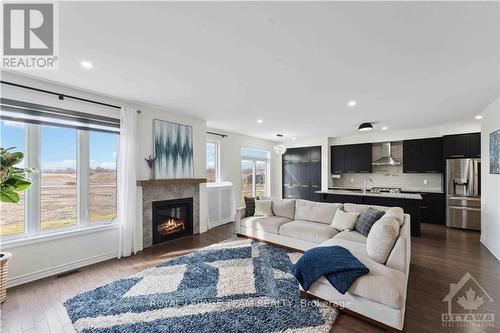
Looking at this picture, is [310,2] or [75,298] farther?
[75,298]

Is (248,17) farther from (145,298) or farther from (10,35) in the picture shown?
(145,298)

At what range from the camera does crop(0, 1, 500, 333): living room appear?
1.78 meters

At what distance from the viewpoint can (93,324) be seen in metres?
1.93

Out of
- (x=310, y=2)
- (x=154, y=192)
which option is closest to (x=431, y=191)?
(x=310, y=2)

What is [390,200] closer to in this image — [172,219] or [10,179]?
[172,219]

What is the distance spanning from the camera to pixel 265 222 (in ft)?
13.5

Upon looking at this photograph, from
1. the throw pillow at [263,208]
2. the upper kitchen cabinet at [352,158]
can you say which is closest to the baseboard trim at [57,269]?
the throw pillow at [263,208]

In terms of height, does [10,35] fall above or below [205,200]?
above

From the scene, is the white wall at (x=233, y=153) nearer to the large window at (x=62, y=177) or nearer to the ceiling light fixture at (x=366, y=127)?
the large window at (x=62, y=177)

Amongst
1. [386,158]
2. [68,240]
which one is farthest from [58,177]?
[386,158]

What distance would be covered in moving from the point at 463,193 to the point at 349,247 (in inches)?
179

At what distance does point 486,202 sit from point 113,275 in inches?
255

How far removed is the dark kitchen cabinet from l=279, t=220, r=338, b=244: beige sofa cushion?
374 cm

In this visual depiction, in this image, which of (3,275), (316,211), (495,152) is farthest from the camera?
(316,211)
